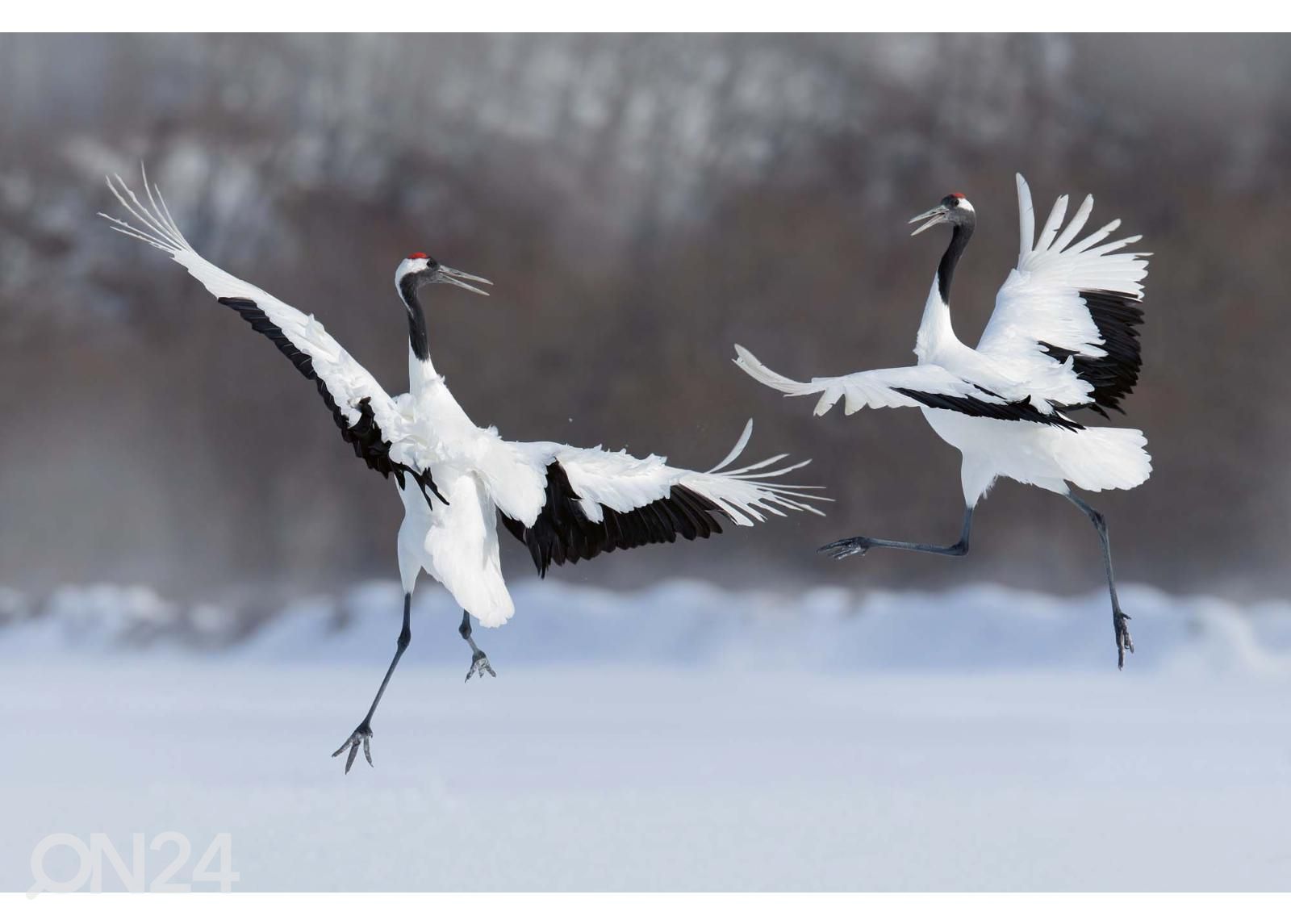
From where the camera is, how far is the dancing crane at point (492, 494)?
3777 millimetres

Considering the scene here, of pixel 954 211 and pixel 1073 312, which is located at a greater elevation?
pixel 954 211

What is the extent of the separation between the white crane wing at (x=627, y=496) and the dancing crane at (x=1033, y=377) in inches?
13.1

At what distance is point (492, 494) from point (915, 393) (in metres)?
1.15

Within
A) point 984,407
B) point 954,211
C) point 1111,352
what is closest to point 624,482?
point 984,407

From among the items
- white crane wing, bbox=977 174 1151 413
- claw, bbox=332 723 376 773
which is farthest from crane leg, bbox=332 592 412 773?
white crane wing, bbox=977 174 1151 413

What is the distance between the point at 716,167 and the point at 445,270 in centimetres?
180

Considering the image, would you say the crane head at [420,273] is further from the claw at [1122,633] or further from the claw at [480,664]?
the claw at [1122,633]

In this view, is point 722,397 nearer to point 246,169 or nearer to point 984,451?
point 984,451

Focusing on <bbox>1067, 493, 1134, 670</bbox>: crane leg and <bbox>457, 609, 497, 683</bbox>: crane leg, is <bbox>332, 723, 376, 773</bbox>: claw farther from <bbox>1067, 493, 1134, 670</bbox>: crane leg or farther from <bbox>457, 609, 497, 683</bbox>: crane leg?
<bbox>1067, 493, 1134, 670</bbox>: crane leg

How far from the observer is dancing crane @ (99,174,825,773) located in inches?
149

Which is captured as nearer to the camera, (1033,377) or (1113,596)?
(1033,377)

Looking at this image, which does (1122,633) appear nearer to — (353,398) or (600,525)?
(600,525)

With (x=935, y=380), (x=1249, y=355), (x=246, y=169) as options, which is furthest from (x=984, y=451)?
(x=246, y=169)

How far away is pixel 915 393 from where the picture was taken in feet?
12.6
